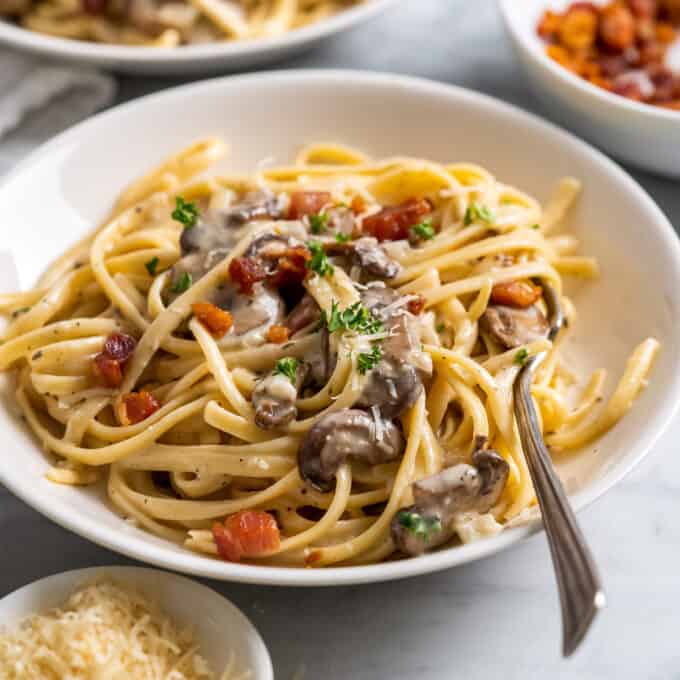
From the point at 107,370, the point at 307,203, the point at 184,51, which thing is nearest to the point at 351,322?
the point at 307,203

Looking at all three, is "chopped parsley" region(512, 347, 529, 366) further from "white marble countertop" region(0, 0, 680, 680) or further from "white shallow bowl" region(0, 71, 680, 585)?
"white marble countertop" region(0, 0, 680, 680)

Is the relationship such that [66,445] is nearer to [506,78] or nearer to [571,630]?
[571,630]

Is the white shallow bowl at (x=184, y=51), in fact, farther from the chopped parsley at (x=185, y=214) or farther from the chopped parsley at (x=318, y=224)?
the chopped parsley at (x=318, y=224)

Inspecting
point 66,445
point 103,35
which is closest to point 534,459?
point 66,445

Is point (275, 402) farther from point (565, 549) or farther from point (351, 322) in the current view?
point (565, 549)

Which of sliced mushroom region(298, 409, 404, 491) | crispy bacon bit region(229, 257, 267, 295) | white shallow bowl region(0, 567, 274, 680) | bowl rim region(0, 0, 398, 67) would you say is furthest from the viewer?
bowl rim region(0, 0, 398, 67)

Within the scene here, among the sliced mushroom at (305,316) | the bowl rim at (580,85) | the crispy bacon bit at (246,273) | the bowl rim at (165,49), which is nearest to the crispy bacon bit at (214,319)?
the crispy bacon bit at (246,273)

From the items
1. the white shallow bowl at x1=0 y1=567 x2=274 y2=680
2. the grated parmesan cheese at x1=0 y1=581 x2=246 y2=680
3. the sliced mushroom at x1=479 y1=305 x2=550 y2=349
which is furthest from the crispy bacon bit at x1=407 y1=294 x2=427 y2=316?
the grated parmesan cheese at x1=0 y1=581 x2=246 y2=680
